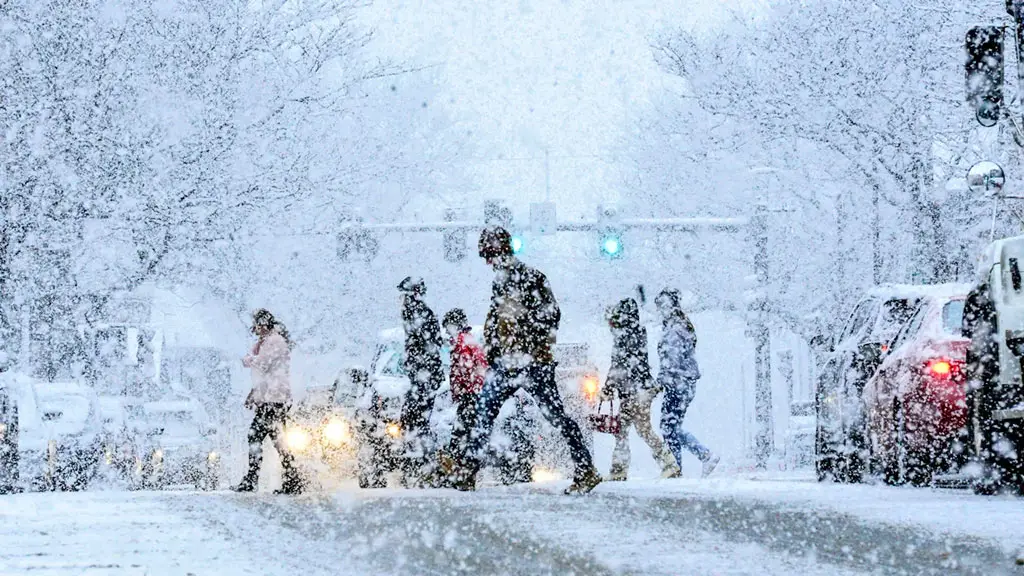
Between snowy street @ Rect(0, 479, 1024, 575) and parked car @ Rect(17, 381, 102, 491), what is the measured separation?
7329 mm

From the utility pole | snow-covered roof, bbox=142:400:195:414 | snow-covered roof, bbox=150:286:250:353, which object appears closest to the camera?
snow-covered roof, bbox=142:400:195:414

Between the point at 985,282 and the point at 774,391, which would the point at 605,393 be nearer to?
the point at 985,282

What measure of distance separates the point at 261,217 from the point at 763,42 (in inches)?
310

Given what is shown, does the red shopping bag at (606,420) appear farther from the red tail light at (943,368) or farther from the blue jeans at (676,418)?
the red tail light at (943,368)

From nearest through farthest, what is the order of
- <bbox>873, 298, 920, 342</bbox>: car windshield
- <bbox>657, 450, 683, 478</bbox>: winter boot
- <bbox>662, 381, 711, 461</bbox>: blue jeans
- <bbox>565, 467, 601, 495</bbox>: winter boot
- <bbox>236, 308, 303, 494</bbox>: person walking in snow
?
1. <bbox>565, 467, 601, 495</bbox>: winter boot
2. <bbox>236, 308, 303, 494</bbox>: person walking in snow
3. <bbox>873, 298, 920, 342</bbox>: car windshield
4. <bbox>657, 450, 683, 478</bbox>: winter boot
5. <bbox>662, 381, 711, 461</bbox>: blue jeans

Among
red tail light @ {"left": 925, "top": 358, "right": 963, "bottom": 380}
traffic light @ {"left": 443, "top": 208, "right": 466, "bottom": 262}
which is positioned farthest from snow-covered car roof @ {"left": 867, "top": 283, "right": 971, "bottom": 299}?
traffic light @ {"left": 443, "top": 208, "right": 466, "bottom": 262}

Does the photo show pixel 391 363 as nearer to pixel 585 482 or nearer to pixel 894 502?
pixel 585 482

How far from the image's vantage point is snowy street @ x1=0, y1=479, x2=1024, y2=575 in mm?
6750

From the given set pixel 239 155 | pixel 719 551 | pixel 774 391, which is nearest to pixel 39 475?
pixel 239 155

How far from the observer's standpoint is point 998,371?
38.5 feet

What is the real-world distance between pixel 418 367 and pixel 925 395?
13.3ft

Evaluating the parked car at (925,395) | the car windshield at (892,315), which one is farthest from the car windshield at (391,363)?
the parked car at (925,395)

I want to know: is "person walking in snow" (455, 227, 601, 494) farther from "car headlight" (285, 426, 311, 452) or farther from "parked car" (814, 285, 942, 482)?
"car headlight" (285, 426, 311, 452)

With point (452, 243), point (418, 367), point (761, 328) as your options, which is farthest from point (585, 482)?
point (761, 328)
